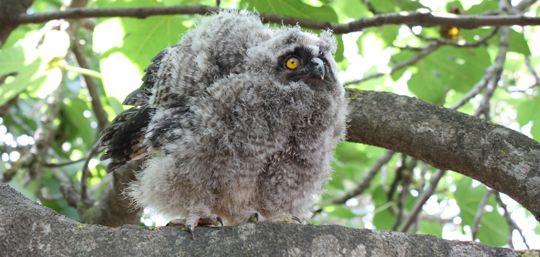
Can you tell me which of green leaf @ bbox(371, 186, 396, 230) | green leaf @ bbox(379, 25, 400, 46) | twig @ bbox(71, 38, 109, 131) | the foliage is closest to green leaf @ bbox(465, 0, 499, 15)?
the foliage

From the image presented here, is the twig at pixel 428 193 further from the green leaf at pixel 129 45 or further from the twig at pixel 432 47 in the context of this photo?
the green leaf at pixel 129 45

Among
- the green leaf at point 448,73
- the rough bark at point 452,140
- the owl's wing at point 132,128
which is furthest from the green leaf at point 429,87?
the owl's wing at point 132,128

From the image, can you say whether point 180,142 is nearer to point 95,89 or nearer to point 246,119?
point 246,119

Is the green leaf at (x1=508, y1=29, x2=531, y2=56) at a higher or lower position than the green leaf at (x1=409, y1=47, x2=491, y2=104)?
higher

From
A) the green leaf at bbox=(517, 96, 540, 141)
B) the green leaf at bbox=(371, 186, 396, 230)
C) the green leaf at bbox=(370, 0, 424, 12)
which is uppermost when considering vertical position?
the green leaf at bbox=(370, 0, 424, 12)

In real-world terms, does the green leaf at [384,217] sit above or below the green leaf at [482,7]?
below

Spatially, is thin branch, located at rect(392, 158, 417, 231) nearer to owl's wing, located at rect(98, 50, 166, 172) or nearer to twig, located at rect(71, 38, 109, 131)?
twig, located at rect(71, 38, 109, 131)

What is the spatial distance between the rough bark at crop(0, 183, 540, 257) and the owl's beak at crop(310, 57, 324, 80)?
60cm

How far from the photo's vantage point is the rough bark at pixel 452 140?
1.80 m

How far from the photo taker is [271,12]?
92.1 inches

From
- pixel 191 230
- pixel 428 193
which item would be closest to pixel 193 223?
pixel 191 230

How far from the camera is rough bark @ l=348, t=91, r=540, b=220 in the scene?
1.80m

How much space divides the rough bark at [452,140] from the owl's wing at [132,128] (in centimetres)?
65

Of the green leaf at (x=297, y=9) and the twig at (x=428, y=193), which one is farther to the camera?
the twig at (x=428, y=193)
